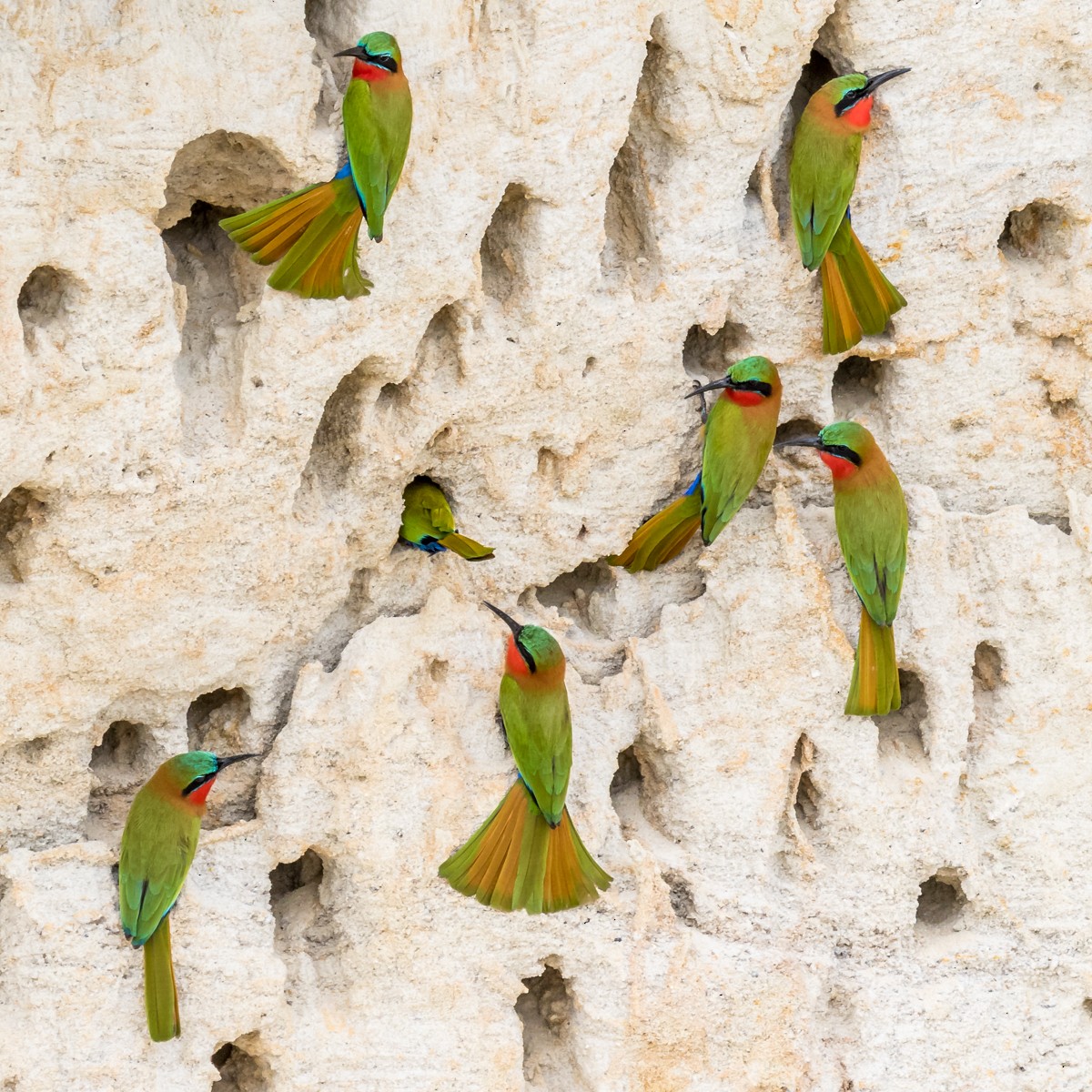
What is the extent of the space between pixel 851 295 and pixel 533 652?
95 centimetres

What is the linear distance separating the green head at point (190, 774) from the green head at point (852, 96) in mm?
1584

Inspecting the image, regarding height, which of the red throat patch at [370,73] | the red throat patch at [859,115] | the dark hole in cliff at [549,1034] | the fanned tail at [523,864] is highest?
the red throat patch at [859,115]

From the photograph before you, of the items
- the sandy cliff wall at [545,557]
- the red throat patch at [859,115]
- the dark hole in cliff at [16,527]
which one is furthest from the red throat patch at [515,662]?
the red throat patch at [859,115]

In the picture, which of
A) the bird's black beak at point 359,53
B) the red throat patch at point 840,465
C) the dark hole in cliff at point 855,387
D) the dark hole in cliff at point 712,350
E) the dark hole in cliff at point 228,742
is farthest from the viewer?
the dark hole in cliff at point 855,387

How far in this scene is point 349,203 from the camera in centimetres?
288

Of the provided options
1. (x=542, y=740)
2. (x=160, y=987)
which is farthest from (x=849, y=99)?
(x=160, y=987)

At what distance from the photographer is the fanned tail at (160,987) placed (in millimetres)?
2893

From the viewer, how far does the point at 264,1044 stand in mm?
3062

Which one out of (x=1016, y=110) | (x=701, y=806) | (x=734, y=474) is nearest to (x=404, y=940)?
(x=701, y=806)

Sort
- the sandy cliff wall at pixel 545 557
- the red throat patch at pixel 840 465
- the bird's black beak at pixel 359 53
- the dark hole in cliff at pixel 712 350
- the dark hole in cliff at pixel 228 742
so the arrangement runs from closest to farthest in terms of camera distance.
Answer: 1. the bird's black beak at pixel 359 53
2. the sandy cliff wall at pixel 545 557
3. the dark hole in cliff at pixel 228 742
4. the red throat patch at pixel 840 465
5. the dark hole in cliff at pixel 712 350

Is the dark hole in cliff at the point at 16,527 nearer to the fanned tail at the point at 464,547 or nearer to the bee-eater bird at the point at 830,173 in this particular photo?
the fanned tail at the point at 464,547

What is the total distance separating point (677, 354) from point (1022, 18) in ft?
3.10

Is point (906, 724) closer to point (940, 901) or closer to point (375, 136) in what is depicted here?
point (940, 901)

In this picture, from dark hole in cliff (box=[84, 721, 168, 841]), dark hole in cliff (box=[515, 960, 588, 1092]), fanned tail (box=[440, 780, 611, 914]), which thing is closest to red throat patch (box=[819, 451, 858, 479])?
fanned tail (box=[440, 780, 611, 914])
